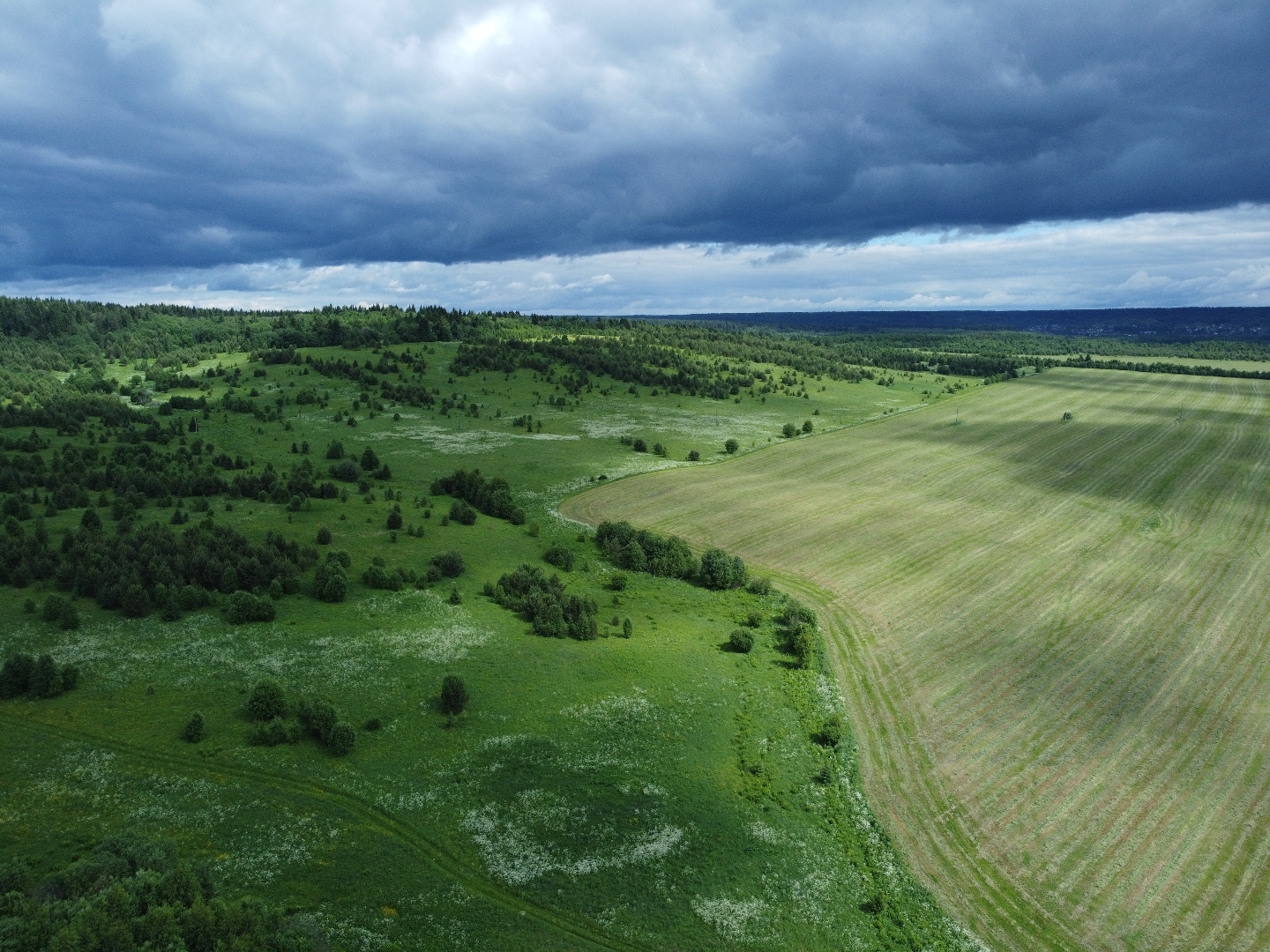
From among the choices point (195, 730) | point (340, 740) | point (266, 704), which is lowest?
point (340, 740)

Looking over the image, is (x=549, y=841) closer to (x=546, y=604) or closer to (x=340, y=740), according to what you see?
(x=340, y=740)

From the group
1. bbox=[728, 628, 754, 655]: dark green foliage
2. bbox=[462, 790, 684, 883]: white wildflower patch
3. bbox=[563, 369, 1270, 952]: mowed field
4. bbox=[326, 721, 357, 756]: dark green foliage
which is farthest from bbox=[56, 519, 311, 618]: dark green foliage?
bbox=[563, 369, 1270, 952]: mowed field

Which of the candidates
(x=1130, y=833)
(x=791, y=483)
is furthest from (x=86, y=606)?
(x=791, y=483)

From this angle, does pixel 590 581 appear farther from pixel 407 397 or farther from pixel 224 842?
pixel 407 397

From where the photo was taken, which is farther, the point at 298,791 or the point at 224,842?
the point at 298,791

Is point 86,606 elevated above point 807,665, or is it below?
above

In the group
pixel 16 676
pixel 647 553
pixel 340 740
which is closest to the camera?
pixel 340 740

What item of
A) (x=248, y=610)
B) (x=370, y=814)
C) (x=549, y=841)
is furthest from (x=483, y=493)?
(x=549, y=841)
